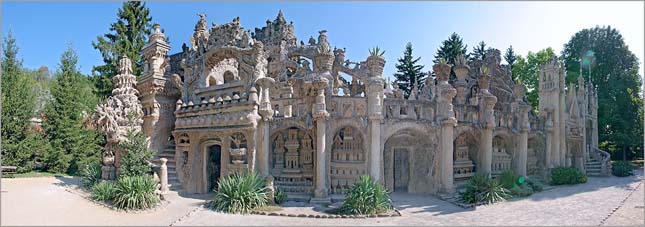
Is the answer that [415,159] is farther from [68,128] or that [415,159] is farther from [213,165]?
[68,128]

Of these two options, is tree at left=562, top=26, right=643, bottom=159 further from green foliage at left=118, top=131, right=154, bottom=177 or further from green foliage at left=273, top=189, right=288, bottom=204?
green foliage at left=118, top=131, right=154, bottom=177

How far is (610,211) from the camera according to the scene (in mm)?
15164

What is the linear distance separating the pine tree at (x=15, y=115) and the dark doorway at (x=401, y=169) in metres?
23.4

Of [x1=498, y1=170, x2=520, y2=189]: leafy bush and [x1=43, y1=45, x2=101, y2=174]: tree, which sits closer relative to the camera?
[x1=498, y1=170, x2=520, y2=189]: leafy bush

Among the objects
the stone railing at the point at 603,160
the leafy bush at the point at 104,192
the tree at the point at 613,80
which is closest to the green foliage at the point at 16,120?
the leafy bush at the point at 104,192

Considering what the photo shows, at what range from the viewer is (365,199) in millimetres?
13828

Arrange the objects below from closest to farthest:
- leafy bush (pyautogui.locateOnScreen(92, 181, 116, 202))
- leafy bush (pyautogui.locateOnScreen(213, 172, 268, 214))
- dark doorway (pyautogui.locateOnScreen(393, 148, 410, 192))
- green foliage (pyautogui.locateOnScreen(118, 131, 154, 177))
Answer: leafy bush (pyautogui.locateOnScreen(213, 172, 268, 214)), leafy bush (pyautogui.locateOnScreen(92, 181, 116, 202)), green foliage (pyautogui.locateOnScreen(118, 131, 154, 177)), dark doorway (pyautogui.locateOnScreen(393, 148, 410, 192))

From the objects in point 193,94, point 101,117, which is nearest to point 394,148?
point 193,94

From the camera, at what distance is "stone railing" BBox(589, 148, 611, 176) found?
93.8ft

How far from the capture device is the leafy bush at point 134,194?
13.7m

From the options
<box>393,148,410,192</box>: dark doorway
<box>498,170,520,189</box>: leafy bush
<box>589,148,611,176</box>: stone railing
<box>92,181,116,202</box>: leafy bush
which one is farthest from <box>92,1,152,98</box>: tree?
<box>589,148,611,176</box>: stone railing

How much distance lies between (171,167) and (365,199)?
1093 cm

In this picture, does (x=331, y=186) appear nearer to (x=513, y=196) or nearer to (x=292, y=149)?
(x=292, y=149)

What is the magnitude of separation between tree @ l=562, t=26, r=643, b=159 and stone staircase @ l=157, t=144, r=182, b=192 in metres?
37.5
